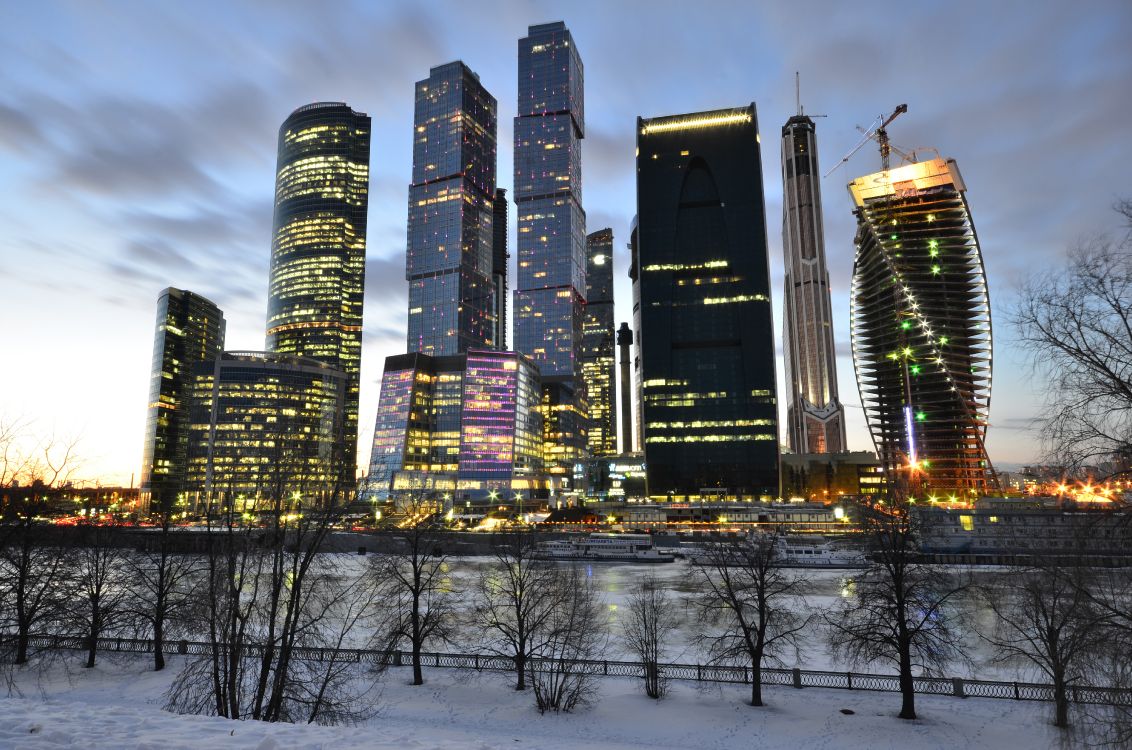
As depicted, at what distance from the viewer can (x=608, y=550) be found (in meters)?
106

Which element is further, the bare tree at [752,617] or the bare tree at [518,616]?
the bare tree at [518,616]

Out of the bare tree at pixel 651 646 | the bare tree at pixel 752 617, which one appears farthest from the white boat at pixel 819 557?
the bare tree at pixel 651 646

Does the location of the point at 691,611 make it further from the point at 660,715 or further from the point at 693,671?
the point at 660,715

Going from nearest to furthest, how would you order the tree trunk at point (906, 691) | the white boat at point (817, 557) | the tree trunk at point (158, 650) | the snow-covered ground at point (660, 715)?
the snow-covered ground at point (660, 715) → the tree trunk at point (906, 691) → the tree trunk at point (158, 650) → the white boat at point (817, 557)

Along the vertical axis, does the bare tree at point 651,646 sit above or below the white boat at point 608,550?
above

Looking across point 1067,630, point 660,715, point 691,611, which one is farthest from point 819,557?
Result: point 660,715

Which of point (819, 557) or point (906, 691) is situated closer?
point (906, 691)

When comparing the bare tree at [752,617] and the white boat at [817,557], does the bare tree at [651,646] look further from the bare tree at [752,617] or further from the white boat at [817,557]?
the white boat at [817,557]

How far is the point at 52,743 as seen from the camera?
1294 centimetres

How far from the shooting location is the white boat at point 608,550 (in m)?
103

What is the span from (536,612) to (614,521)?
126 metres

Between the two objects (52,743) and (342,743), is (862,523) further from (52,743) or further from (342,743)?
(52,743)

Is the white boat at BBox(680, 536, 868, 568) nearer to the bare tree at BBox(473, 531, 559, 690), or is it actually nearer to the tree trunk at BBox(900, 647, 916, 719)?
the bare tree at BBox(473, 531, 559, 690)

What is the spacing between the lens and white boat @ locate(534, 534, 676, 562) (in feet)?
338
